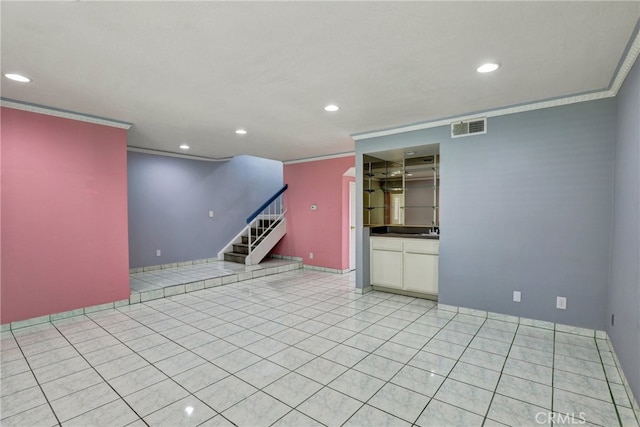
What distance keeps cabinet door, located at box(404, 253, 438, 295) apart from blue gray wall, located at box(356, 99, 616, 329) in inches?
10.6

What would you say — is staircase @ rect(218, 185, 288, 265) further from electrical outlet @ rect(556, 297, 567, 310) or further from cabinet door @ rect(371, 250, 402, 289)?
electrical outlet @ rect(556, 297, 567, 310)

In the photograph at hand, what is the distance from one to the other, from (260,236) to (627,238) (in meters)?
5.83

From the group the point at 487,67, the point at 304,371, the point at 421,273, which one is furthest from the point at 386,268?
the point at 487,67

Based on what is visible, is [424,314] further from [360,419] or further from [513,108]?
[513,108]

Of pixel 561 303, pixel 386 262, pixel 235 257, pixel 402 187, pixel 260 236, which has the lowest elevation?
pixel 235 257

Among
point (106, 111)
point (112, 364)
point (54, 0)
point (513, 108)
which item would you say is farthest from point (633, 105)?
point (106, 111)

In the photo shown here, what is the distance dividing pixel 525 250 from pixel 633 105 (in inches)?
64.7

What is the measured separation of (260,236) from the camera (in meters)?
6.78

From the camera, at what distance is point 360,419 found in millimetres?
1884

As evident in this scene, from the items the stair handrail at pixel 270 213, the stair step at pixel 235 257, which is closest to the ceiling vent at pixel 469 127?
the stair handrail at pixel 270 213

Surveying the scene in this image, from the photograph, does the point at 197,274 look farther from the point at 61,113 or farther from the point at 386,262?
the point at 386,262

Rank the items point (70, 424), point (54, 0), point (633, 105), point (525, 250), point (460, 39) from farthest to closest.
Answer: point (525, 250) → point (633, 105) → point (460, 39) → point (70, 424) → point (54, 0)

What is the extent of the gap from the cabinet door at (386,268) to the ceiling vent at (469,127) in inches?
74.8

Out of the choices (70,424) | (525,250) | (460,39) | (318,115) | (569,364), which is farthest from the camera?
(318,115)
